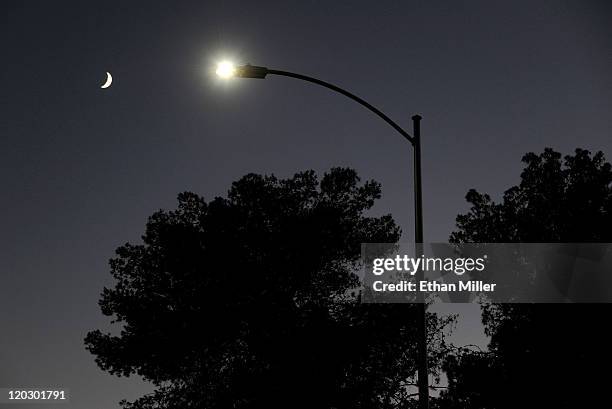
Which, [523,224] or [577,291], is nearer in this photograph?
[577,291]

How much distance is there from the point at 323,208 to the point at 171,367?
9.02m

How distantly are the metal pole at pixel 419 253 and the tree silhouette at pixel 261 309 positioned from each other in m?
15.3

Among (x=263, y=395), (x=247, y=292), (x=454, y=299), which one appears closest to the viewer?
(x=263, y=395)

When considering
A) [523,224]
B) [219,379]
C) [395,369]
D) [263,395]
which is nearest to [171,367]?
[219,379]

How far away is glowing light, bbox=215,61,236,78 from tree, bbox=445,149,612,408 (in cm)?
1881

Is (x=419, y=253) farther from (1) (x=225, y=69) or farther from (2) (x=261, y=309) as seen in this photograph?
(2) (x=261, y=309)

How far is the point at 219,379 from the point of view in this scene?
26.1 meters

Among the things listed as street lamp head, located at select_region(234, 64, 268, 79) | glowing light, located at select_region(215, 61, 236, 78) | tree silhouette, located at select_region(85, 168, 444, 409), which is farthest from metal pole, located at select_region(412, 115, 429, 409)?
tree silhouette, located at select_region(85, 168, 444, 409)

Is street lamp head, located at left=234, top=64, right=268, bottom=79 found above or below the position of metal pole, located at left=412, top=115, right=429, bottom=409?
above

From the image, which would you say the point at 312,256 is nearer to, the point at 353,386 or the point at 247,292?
the point at 247,292

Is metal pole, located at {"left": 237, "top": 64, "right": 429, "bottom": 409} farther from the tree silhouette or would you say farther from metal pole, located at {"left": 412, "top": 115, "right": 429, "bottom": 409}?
the tree silhouette

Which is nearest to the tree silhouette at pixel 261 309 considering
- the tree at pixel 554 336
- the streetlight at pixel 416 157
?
the tree at pixel 554 336

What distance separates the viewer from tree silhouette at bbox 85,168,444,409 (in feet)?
83.2

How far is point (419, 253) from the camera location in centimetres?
1034
